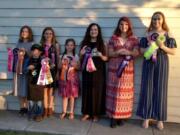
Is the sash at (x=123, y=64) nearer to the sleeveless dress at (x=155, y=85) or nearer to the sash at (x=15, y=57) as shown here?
the sleeveless dress at (x=155, y=85)

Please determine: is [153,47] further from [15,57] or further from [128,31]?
[15,57]

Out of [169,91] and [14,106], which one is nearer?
[169,91]

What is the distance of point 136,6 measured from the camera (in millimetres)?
6863

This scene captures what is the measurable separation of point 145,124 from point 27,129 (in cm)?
196

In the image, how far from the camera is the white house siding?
22.4 ft

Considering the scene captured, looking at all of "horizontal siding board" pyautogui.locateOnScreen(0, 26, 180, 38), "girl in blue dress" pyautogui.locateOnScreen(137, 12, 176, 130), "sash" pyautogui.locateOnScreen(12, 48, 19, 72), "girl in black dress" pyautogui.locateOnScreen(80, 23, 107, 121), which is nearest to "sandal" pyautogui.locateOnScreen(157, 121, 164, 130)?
"girl in blue dress" pyautogui.locateOnScreen(137, 12, 176, 130)

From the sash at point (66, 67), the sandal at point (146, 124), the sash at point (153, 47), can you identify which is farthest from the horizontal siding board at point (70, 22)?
the sandal at point (146, 124)

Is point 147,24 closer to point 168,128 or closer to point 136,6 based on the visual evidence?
point 136,6

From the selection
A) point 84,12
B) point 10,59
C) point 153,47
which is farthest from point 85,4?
point 10,59

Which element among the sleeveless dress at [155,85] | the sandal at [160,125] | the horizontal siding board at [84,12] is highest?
the horizontal siding board at [84,12]

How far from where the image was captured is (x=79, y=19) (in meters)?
7.12

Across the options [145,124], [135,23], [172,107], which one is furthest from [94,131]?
[135,23]

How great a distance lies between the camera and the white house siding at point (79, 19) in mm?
6832

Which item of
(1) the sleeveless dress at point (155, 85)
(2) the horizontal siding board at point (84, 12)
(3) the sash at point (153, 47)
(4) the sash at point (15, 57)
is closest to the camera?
(3) the sash at point (153, 47)
